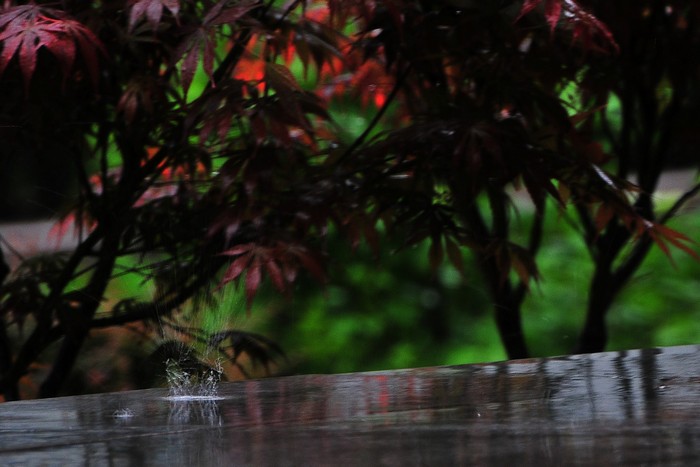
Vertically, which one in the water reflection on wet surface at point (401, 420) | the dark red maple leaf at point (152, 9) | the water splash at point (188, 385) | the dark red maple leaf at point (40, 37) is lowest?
the water splash at point (188, 385)

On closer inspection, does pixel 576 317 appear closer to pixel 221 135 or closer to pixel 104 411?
pixel 221 135

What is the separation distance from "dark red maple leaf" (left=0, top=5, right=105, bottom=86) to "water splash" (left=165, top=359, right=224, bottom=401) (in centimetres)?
78

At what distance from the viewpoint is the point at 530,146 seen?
9.53 feet

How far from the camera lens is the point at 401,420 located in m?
1.88

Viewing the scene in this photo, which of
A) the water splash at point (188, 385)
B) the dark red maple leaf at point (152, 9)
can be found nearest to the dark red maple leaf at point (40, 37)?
the dark red maple leaf at point (152, 9)

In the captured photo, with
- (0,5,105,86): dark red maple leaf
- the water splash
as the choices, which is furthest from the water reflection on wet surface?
(0,5,105,86): dark red maple leaf

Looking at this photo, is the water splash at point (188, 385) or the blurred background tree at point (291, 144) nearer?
the water splash at point (188, 385)

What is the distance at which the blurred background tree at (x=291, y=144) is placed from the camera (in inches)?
108

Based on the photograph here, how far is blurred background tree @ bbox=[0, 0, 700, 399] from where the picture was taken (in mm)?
2736

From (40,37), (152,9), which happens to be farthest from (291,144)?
(40,37)

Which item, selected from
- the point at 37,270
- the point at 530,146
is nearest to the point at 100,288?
the point at 37,270

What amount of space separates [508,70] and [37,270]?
1703 mm

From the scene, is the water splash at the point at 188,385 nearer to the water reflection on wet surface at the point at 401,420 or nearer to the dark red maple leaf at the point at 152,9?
the water reflection on wet surface at the point at 401,420

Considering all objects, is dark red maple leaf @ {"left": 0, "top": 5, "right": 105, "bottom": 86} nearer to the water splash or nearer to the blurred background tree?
the blurred background tree
